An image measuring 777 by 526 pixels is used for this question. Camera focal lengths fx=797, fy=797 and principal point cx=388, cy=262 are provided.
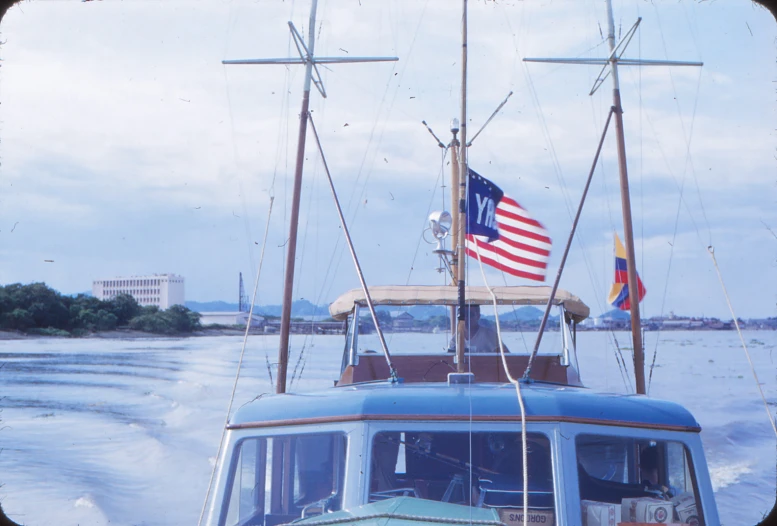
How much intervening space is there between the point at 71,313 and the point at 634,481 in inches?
1785

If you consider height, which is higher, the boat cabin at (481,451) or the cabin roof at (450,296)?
the cabin roof at (450,296)

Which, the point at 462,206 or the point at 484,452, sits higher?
the point at 462,206

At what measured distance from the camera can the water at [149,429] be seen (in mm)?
15000

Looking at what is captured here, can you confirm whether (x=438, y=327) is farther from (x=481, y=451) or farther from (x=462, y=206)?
(x=481, y=451)

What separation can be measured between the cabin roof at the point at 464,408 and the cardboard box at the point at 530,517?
0.53 meters

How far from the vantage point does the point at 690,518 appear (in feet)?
15.9

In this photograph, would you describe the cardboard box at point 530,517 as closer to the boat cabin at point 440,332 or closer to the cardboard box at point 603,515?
the cardboard box at point 603,515

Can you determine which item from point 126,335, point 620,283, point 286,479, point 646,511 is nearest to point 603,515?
point 646,511

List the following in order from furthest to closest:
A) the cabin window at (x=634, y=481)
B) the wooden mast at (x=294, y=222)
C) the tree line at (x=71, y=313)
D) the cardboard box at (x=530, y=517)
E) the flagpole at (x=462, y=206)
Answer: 1. the tree line at (x=71, y=313)
2. the wooden mast at (x=294, y=222)
3. the flagpole at (x=462, y=206)
4. the cabin window at (x=634, y=481)
5. the cardboard box at (x=530, y=517)

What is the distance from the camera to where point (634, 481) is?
5.23 metres

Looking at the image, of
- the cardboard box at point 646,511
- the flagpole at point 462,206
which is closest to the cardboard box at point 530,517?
the cardboard box at point 646,511

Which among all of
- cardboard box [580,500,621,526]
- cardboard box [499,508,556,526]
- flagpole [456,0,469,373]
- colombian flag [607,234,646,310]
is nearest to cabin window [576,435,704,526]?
cardboard box [580,500,621,526]

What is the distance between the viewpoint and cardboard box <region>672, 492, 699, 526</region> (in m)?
4.83

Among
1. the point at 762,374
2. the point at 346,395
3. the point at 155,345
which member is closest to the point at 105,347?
the point at 155,345
